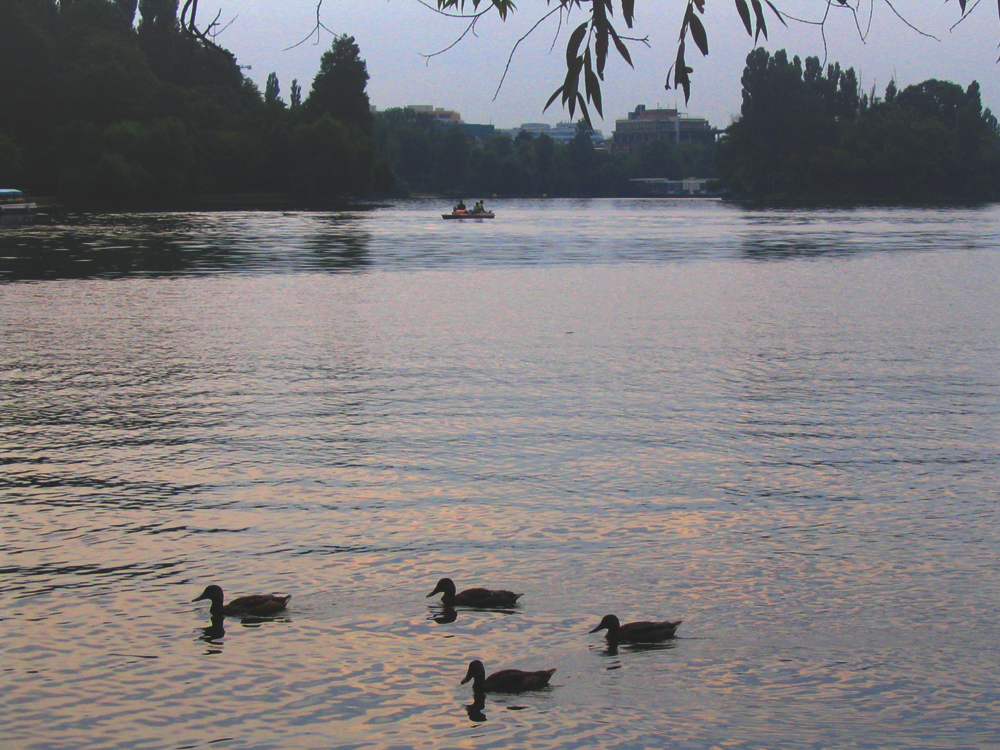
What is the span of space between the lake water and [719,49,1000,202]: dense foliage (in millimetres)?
158768

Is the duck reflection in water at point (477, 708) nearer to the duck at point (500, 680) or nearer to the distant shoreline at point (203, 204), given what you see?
Result: the duck at point (500, 680)

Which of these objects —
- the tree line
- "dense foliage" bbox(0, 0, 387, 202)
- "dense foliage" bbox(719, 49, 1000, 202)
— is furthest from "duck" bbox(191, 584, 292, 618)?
"dense foliage" bbox(719, 49, 1000, 202)

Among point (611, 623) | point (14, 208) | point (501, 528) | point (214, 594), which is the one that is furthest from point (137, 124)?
point (611, 623)

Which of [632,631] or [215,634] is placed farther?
[215,634]

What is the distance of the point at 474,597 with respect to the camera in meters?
11.8

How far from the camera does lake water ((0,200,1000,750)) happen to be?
390 inches

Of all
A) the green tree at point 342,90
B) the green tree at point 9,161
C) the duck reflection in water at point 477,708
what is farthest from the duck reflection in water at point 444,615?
the green tree at point 342,90

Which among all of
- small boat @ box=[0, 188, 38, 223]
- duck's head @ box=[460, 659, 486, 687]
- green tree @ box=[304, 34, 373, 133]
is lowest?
duck's head @ box=[460, 659, 486, 687]

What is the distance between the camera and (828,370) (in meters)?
26.5

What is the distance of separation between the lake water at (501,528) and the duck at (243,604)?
242 millimetres

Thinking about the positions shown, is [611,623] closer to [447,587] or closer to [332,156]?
[447,587]

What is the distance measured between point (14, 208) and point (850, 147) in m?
128

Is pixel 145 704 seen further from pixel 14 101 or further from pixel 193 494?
pixel 14 101

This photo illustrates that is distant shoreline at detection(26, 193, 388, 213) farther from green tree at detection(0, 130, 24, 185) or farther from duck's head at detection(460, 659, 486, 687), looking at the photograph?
duck's head at detection(460, 659, 486, 687)
